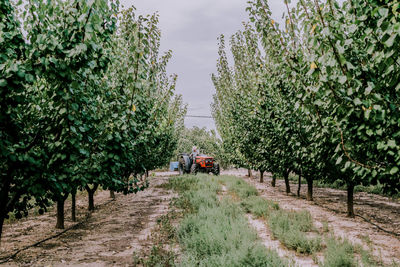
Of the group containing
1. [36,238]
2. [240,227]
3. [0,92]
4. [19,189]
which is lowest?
[36,238]

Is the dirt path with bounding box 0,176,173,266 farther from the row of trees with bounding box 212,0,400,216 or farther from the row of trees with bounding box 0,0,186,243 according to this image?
the row of trees with bounding box 212,0,400,216

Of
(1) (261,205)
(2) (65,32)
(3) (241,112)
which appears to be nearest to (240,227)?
(1) (261,205)

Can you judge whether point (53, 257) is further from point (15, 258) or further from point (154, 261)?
point (154, 261)

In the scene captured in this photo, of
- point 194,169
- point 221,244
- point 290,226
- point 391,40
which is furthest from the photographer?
point 194,169

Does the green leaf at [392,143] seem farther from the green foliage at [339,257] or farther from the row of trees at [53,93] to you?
the row of trees at [53,93]

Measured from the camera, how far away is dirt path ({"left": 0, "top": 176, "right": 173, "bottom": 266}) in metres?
4.88

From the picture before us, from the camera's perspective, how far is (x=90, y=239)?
626 centimetres

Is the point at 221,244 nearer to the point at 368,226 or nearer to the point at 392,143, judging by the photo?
the point at 392,143

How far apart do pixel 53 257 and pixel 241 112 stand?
1083 centimetres

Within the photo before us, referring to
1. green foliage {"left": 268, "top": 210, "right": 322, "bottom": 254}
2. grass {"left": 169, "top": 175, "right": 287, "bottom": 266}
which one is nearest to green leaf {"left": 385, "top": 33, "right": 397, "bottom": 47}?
grass {"left": 169, "top": 175, "right": 287, "bottom": 266}

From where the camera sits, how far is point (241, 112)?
14.0 m

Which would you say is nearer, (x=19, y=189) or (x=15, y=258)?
(x=19, y=189)

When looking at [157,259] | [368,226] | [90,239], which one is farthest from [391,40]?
[90,239]

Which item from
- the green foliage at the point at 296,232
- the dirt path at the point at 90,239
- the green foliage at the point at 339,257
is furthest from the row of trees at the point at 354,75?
the dirt path at the point at 90,239
